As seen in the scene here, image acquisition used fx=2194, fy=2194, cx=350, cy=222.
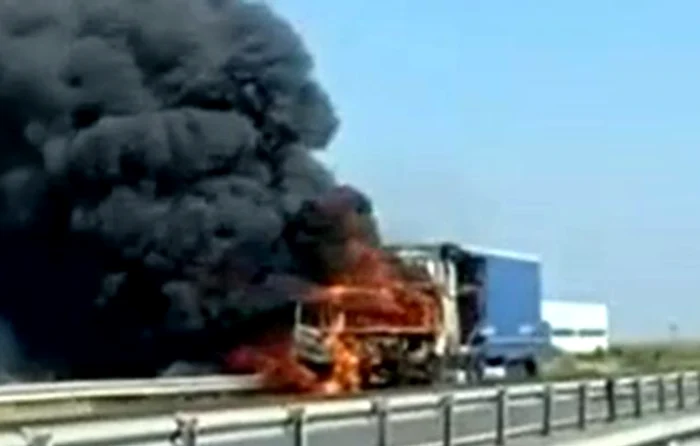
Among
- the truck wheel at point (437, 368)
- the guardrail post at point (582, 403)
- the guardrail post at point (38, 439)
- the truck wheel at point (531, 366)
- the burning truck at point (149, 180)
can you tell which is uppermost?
the burning truck at point (149, 180)

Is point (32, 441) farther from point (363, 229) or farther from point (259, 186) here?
point (259, 186)

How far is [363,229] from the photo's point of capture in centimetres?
6450

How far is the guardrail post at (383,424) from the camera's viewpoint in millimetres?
18906

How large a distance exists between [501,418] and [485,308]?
39991mm

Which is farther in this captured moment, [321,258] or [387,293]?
[321,258]

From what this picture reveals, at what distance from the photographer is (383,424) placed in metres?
19.0

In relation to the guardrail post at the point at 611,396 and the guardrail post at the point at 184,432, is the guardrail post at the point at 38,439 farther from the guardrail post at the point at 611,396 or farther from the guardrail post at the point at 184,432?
the guardrail post at the point at 611,396

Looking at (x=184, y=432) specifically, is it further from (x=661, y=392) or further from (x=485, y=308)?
(x=485, y=308)

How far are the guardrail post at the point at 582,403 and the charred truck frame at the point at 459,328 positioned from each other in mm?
26897

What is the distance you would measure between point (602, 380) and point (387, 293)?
27796 mm

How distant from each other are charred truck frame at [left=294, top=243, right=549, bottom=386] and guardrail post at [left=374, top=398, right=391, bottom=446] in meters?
34.0

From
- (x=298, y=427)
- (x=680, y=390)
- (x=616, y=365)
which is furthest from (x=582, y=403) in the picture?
(x=616, y=365)

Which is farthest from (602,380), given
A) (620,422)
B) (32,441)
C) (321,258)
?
(321,258)

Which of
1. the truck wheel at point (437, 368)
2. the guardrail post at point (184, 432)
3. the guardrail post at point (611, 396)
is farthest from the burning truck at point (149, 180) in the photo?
the guardrail post at point (184, 432)
